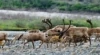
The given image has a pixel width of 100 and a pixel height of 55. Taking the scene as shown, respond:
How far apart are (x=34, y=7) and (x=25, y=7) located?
2.05 m

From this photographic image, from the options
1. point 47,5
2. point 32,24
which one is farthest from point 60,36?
point 47,5

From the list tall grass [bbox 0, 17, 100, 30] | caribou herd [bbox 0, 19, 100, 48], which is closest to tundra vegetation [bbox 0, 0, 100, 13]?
tall grass [bbox 0, 17, 100, 30]

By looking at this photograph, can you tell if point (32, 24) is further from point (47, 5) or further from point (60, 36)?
point (47, 5)

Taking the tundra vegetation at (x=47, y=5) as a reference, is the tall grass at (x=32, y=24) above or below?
above

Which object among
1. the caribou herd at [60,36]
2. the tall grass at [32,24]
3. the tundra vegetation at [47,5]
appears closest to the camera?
the caribou herd at [60,36]

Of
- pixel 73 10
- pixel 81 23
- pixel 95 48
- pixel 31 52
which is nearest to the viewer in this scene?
pixel 31 52

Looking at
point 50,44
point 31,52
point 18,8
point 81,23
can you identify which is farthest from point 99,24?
point 18,8

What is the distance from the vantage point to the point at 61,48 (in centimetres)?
2634

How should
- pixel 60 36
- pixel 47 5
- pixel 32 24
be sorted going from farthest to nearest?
pixel 47 5, pixel 32 24, pixel 60 36

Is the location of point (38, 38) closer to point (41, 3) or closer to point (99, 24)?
point (99, 24)

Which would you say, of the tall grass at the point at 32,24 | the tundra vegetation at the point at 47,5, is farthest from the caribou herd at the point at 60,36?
the tundra vegetation at the point at 47,5

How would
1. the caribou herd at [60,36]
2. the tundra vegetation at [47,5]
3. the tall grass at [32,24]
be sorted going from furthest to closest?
1. the tundra vegetation at [47,5]
2. the tall grass at [32,24]
3. the caribou herd at [60,36]

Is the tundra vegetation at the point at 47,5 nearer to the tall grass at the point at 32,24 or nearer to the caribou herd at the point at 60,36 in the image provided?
the tall grass at the point at 32,24

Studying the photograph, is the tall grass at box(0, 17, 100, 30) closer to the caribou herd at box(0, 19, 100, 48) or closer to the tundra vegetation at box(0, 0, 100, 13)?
the caribou herd at box(0, 19, 100, 48)
